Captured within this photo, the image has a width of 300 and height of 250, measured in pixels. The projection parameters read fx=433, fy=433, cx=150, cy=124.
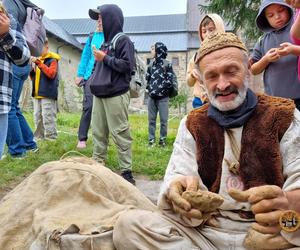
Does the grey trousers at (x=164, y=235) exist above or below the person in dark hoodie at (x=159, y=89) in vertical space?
below

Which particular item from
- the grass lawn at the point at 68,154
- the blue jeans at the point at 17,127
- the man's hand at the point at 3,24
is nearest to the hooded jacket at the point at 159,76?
the grass lawn at the point at 68,154

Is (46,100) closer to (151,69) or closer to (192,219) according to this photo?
(151,69)

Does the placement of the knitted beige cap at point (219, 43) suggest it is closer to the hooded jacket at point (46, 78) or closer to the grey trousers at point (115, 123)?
the grey trousers at point (115, 123)

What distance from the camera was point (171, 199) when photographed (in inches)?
77.0

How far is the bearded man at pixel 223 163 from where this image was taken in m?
1.96

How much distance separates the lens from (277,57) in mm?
3234

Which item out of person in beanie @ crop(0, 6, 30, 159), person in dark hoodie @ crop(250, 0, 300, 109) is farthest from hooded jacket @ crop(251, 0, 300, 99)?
person in beanie @ crop(0, 6, 30, 159)

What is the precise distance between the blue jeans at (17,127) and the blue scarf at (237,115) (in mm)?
3375

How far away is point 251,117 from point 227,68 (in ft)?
0.84

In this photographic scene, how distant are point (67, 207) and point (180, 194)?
3.07 feet

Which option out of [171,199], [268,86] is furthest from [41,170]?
[268,86]

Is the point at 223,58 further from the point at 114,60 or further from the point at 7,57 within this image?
the point at 114,60

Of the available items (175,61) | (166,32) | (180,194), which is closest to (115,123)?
(180,194)

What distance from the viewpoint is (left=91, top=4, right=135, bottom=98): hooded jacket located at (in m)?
4.48
